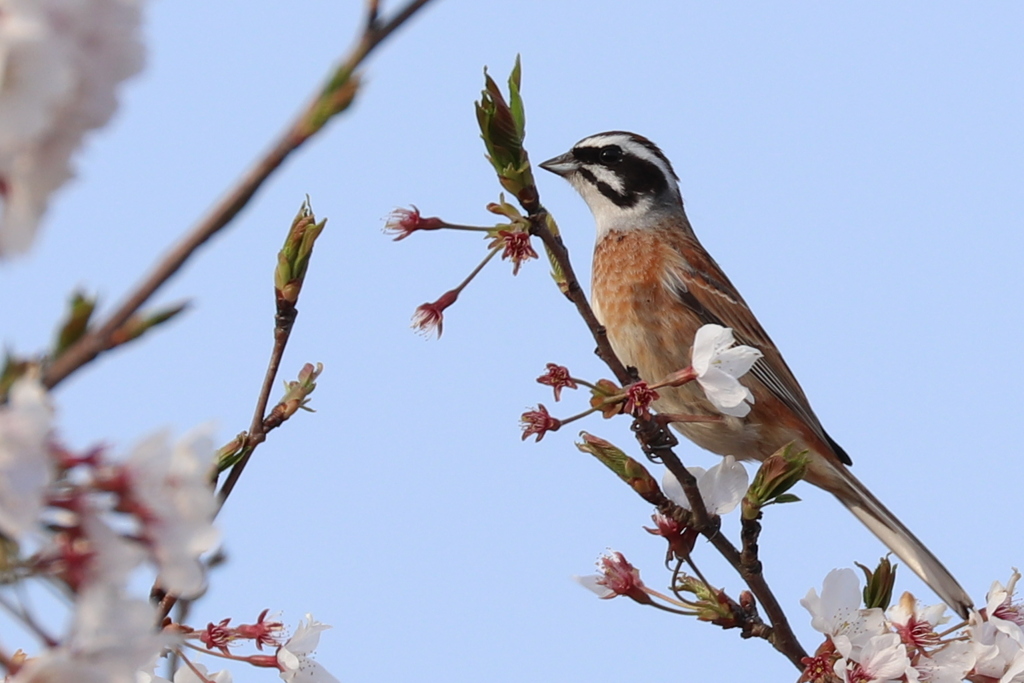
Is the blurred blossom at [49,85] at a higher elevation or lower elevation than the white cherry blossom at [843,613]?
higher

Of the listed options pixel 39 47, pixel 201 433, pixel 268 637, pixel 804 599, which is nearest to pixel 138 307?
pixel 201 433

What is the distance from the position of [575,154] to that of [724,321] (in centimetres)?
126

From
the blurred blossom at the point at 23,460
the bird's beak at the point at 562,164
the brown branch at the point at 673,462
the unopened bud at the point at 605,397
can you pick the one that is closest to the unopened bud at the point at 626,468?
the brown branch at the point at 673,462

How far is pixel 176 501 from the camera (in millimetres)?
1430

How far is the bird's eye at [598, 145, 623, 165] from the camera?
7.23 m

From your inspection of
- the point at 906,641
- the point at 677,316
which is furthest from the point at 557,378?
the point at 677,316

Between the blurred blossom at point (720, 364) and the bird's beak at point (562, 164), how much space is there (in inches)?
161

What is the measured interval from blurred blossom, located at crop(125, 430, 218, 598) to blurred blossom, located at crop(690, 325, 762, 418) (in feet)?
5.97

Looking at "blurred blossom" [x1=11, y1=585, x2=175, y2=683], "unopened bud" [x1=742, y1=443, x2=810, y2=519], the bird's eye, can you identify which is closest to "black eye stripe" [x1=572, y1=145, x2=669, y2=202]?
the bird's eye

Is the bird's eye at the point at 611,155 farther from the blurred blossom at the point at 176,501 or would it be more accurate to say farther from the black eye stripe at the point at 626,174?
the blurred blossom at the point at 176,501

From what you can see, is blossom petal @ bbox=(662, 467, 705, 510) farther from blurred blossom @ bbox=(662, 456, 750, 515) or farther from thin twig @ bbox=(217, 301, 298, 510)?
thin twig @ bbox=(217, 301, 298, 510)

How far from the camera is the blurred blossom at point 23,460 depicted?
1308 millimetres

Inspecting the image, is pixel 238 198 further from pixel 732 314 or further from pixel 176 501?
pixel 732 314

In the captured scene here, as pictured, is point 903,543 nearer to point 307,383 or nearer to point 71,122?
point 307,383
